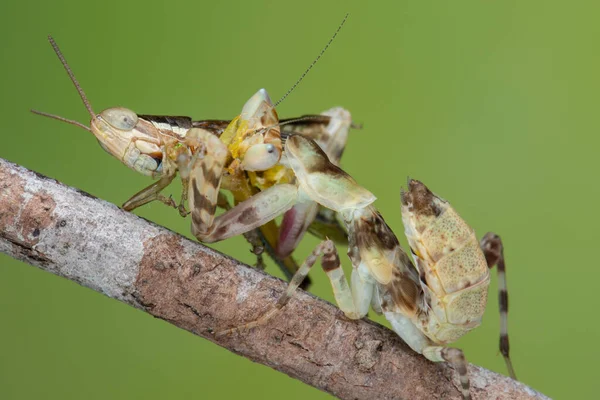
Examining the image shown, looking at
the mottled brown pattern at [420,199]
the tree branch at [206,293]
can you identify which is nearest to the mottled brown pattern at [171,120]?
the tree branch at [206,293]

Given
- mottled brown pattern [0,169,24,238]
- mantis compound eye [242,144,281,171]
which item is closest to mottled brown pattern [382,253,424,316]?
mantis compound eye [242,144,281,171]

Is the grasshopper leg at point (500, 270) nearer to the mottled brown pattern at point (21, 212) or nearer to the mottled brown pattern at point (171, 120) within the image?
the mottled brown pattern at point (171, 120)

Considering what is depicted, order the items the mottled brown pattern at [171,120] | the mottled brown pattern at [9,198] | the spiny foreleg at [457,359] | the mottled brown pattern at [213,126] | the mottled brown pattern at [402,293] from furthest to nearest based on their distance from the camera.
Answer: the mottled brown pattern at [213,126] → the mottled brown pattern at [171,120] → the mottled brown pattern at [402,293] → the spiny foreleg at [457,359] → the mottled brown pattern at [9,198]

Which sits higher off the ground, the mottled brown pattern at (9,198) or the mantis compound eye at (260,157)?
the mantis compound eye at (260,157)

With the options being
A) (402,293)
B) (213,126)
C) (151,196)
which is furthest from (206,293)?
(213,126)

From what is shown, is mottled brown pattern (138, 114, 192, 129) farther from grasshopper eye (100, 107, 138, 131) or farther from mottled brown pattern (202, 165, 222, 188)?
mottled brown pattern (202, 165, 222, 188)

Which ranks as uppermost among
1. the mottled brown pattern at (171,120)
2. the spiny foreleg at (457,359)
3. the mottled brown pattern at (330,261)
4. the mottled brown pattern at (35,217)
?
the mottled brown pattern at (171,120)

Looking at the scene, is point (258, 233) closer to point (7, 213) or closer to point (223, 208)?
point (223, 208)
